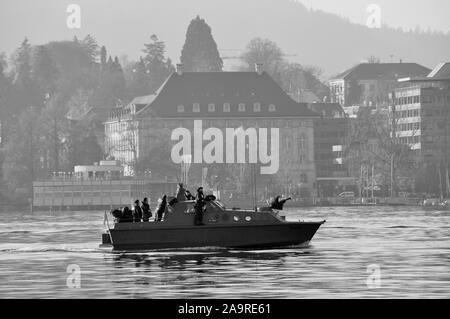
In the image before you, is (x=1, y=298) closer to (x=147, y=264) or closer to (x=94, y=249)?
(x=147, y=264)

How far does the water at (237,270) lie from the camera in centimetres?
7231

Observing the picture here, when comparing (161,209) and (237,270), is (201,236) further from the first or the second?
(237,270)

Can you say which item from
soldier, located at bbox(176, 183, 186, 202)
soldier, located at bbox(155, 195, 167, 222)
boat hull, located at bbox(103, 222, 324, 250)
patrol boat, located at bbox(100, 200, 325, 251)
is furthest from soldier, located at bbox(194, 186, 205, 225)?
soldier, located at bbox(155, 195, 167, 222)

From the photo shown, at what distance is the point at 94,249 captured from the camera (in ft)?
336

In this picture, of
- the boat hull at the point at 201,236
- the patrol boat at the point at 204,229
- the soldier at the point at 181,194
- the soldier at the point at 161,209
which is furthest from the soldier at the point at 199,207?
the soldier at the point at 161,209

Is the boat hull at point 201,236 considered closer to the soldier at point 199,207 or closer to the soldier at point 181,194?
the soldier at point 199,207

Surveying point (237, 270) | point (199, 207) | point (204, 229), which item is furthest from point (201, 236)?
point (237, 270)

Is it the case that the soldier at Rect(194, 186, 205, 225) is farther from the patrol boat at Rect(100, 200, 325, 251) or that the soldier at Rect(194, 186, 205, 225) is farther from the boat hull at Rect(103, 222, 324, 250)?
the boat hull at Rect(103, 222, 324, 250)

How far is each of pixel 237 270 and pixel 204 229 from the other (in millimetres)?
10926

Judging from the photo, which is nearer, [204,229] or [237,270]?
[237,270]

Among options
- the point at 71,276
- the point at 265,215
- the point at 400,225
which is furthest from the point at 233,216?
the point at 400,225

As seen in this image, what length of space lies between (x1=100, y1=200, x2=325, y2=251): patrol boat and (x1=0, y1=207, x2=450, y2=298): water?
602mm

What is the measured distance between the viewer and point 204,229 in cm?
9350

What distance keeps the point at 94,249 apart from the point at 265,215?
12.0m
